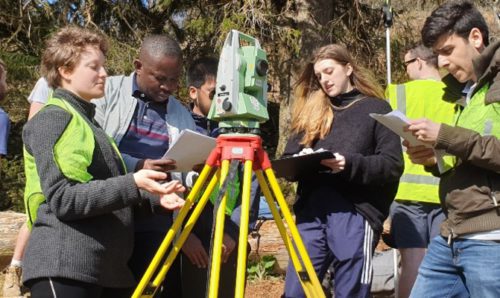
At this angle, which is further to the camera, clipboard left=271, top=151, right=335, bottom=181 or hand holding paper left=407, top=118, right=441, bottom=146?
clipboard left=271, top=151, right=335, bottom=181

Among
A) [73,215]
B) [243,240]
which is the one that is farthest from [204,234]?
[73,215]

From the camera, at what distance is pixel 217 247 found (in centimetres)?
285

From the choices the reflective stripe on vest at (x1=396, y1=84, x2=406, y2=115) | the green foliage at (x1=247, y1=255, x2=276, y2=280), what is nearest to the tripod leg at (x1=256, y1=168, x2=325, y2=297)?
the reflective stripe on vest at (x1=396, y1=84, x2=406, y2=115)

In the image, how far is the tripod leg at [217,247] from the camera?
2.81 m

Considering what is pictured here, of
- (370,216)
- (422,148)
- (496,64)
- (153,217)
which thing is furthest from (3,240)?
(496,64)

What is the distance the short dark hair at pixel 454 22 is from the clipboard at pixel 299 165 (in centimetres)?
70

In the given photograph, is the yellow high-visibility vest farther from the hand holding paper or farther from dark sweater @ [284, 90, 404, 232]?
the hand holding paper

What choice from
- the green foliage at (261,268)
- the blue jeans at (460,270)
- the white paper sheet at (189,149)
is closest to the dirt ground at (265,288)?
the green foliage at (261,268)

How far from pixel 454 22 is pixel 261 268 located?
4.43 metres

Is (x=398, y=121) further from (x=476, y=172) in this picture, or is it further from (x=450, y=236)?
(x=450, y=236)

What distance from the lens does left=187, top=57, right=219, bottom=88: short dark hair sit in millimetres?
4137

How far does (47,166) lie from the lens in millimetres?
2736

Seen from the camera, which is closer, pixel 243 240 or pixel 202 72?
pixel 243 240

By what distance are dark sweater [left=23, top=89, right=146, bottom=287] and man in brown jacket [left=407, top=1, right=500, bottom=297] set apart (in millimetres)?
1228
